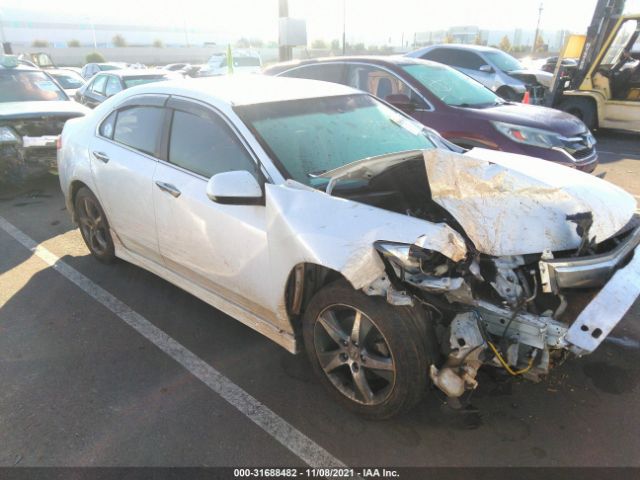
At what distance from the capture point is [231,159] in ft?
9.88

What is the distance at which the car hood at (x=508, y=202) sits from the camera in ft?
7.70

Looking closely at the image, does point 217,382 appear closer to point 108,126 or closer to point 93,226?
point 93,226

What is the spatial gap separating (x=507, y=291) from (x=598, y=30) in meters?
10.6

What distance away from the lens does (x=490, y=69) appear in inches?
463

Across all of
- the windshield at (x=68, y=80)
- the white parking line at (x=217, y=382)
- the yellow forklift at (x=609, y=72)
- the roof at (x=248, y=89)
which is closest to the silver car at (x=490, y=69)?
the yellow forklift at (x=609, y=72)

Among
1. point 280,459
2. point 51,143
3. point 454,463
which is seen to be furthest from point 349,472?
point 51,143

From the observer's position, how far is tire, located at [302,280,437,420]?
7.52 feet

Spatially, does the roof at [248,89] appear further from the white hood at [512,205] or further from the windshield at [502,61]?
the windshield at [502,61]

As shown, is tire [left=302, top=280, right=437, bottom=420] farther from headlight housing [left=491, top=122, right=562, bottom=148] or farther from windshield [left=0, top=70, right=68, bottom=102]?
windshield [left=0, top=70, right=68, bottom=102]

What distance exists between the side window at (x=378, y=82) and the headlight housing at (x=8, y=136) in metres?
4.63

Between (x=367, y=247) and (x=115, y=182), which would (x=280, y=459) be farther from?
(x=115, y=182)

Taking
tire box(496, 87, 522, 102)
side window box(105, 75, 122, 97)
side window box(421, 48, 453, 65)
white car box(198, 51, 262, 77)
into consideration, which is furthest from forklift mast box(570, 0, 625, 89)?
white car box(198, 51, 262, 77)

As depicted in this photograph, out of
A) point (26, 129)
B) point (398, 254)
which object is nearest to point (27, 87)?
point (26, 129)

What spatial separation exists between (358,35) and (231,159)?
91.5m
